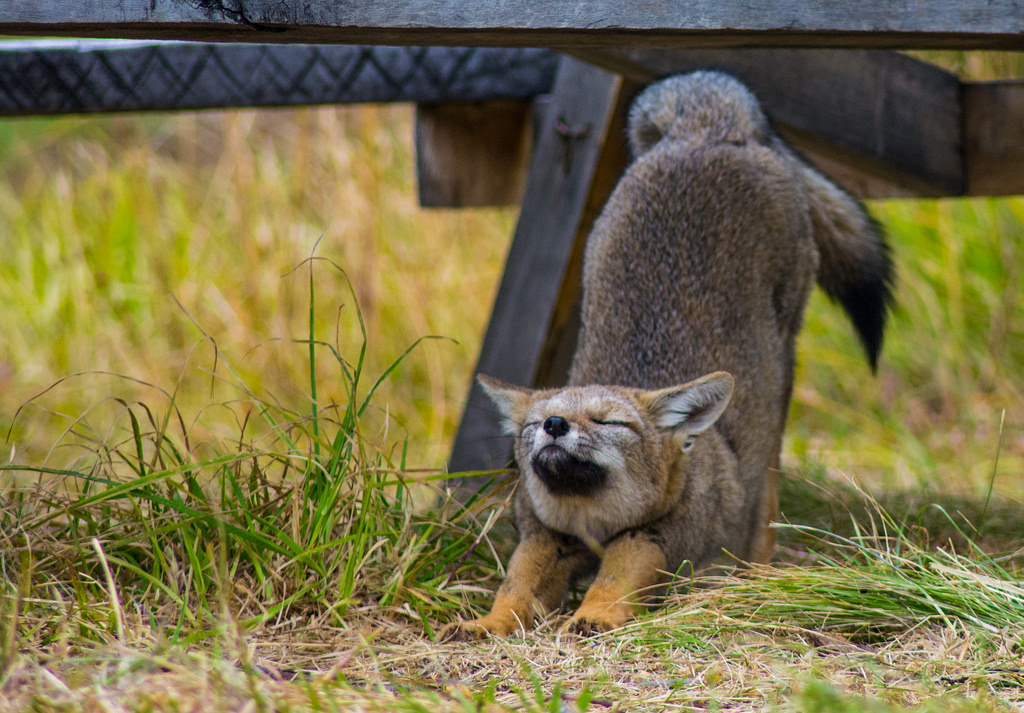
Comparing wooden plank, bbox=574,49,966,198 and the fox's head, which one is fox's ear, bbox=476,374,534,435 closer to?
the fox's head

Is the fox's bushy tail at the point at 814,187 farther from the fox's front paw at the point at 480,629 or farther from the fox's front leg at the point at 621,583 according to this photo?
the fox's front paw at the point at 480,629

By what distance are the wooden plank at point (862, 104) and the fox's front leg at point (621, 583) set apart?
1.64 metres

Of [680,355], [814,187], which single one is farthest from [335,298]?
[680,355]

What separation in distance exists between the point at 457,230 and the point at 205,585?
520cm

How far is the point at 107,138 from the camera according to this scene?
8.62m

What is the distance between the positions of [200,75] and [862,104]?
7.86ft

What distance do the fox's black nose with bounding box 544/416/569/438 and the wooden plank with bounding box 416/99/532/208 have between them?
1911mm

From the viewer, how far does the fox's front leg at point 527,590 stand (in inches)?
107

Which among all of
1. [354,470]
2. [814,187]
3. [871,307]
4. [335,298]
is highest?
[814,187]

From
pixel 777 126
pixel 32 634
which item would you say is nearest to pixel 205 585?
pixel 32 634

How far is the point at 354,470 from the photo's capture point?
120 inches

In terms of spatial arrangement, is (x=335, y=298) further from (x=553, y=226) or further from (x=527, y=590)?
(x=527, y=590)

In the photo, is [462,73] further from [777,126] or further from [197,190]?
[197,190]

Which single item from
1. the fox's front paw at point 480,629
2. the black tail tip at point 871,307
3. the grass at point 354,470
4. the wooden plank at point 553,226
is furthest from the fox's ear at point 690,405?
the black tail tip at point 871,307
